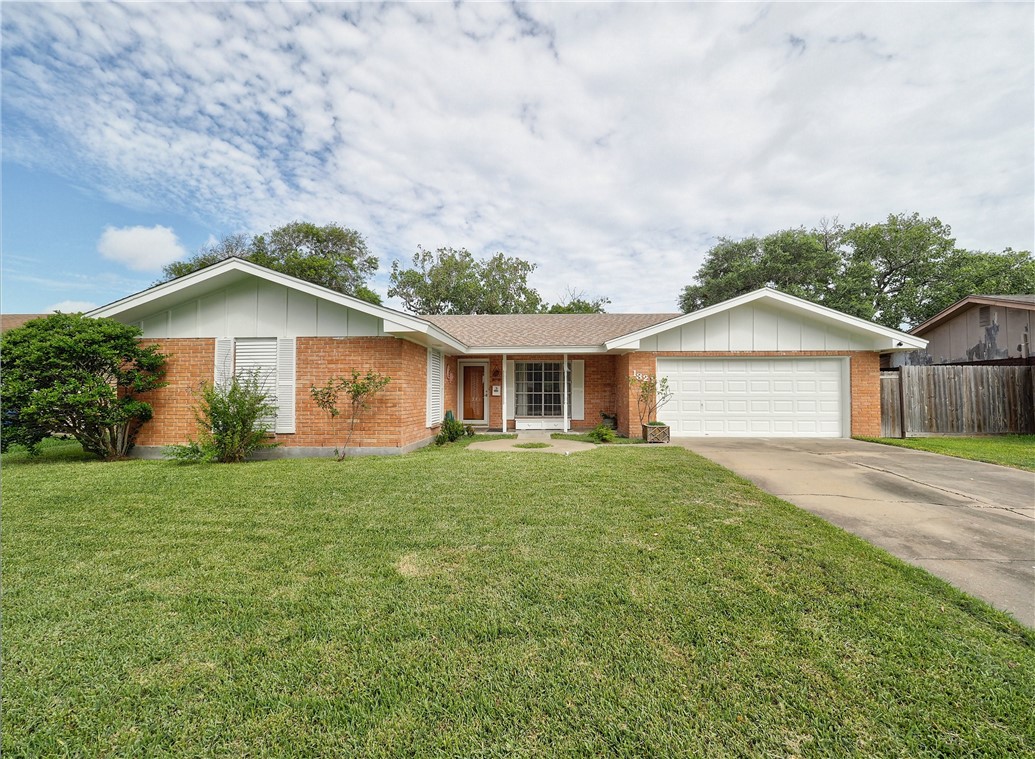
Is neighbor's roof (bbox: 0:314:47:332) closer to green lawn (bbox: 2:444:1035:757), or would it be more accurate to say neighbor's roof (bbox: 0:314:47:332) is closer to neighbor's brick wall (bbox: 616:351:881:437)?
green lawn (bbox: 2:444:1035:757)

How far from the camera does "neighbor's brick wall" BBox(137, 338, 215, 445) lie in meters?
8.44

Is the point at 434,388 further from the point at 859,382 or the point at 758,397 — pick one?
the point at 859,382

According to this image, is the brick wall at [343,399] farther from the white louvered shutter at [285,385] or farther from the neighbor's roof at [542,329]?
the neighbor's roof at [542,329]

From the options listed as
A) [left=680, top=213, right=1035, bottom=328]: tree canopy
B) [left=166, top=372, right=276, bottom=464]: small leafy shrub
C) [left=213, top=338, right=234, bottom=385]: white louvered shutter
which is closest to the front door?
[left=166, top=372, right=276, bottom=464]: small leafy shrub

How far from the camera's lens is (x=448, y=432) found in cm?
1043

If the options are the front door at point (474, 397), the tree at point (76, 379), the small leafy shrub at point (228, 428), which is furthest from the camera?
the front door at point (474, 397)

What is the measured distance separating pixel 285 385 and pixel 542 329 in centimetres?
780

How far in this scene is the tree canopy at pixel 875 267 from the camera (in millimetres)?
21958

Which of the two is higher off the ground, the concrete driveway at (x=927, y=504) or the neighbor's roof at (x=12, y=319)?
the neighbor's roof at (x=12, y=319)

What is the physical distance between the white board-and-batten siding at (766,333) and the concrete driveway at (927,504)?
123 inches

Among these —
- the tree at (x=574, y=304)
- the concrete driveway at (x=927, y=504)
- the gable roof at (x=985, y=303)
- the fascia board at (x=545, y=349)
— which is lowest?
the concrete driveway at (x=927, y=504)

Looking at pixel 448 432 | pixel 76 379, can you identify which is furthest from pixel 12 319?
pixel 448 432

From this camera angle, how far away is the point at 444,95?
8.95 m

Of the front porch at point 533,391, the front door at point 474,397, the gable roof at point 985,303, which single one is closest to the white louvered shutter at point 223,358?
the front porch at point 533,391
